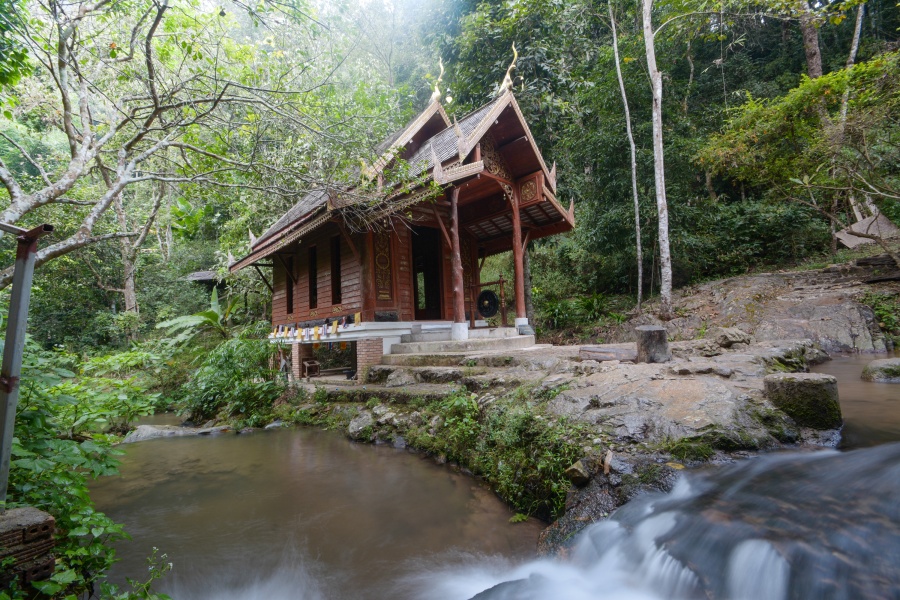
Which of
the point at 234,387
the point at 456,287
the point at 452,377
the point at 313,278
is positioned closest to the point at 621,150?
the point at 456,287

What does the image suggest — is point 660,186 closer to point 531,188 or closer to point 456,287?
point 531,188

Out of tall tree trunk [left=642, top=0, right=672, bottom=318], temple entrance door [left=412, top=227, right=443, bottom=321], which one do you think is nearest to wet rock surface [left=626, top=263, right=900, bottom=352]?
tall tree trunk [left=642, top=0, right=672, bottom=318]

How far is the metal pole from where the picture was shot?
1.99m

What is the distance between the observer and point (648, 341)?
19.8ft

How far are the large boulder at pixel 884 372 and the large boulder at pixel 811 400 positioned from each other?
11.7ft

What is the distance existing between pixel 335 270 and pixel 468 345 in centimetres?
447

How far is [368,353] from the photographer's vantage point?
8891mm

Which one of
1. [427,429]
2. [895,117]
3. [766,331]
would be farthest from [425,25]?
[427,429]

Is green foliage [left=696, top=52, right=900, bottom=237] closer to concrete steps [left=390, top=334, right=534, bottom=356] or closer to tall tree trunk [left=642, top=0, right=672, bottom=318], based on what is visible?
tall tree trunk [left=642, top=0, right=672, bottom=318]

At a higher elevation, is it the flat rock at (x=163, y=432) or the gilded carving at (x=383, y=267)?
the gilded carving at (x=383, y=267)

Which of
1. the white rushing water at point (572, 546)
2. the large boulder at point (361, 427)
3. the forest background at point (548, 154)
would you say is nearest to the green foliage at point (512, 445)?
the white rushing water at point (572, 546)

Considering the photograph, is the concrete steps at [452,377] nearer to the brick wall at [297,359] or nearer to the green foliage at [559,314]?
the brick wall at [297,359]

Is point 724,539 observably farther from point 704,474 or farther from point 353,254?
point 353,254

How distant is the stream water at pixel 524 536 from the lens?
2271 millimetres
